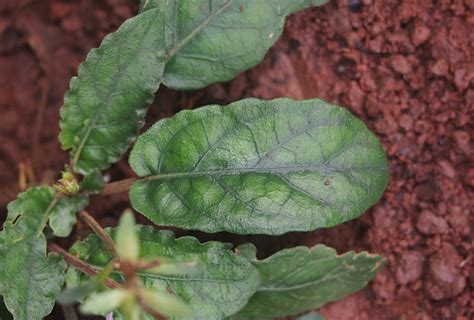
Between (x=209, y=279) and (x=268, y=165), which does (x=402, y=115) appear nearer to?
(x=268, y=165)

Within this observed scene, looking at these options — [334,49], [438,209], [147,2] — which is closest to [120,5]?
[147,2]

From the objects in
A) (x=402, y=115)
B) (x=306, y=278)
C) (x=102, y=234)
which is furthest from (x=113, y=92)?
(x=402, y=115)

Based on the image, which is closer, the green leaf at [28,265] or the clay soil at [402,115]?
the green leaf at [28,265]

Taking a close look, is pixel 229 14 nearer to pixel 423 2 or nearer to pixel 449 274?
pixel 423 2

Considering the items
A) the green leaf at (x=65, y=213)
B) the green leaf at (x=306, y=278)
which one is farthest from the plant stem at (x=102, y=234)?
the green leaf at (x=306, y=278)

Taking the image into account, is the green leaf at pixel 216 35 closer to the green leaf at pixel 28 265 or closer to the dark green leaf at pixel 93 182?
the dark green leaf at pixel 93 182

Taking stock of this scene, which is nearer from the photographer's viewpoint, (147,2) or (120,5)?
(147,2)

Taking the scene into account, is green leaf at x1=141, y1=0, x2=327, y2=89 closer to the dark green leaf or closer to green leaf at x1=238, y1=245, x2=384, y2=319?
the dark green leaf

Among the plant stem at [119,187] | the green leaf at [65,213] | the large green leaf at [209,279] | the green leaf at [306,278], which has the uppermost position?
the green leaf at [65,213]
